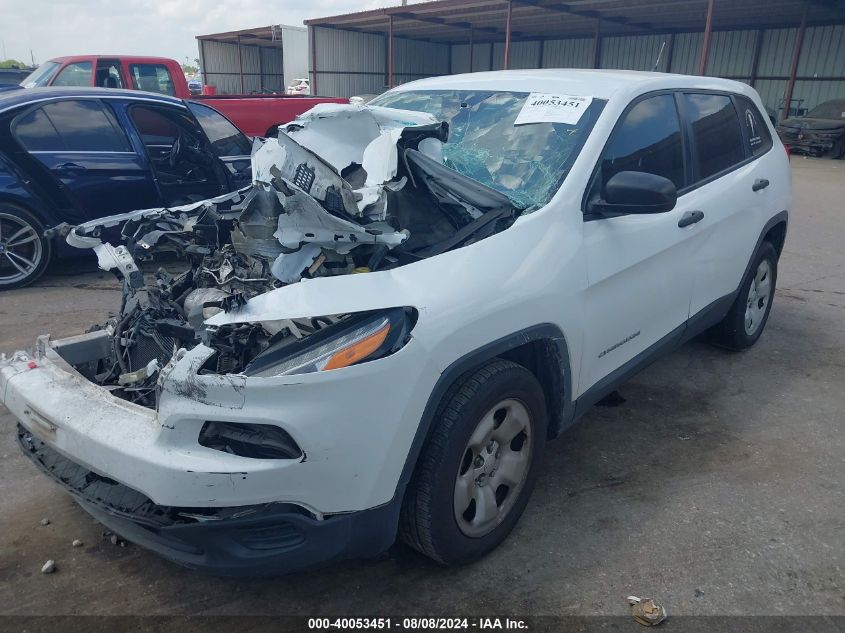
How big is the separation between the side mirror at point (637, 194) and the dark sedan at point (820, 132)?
19.1m

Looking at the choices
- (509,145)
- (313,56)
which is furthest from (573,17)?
(509,145)

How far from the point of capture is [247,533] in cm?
207

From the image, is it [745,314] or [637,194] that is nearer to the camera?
[637,194]

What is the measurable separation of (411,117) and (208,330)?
5.08 ft

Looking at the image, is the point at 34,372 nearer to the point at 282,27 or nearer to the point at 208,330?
the point at 208,330

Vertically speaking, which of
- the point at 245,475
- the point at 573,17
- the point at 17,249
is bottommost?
the point at 17,249

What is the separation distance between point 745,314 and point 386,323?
348 cm

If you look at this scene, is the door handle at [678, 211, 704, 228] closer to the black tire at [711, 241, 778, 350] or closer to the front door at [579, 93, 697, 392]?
the front door at [579, 93, 697, 392]

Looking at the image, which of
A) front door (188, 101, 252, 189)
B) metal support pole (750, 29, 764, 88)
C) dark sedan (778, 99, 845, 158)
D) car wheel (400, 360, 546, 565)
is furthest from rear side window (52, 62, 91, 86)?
metal support pole (750, 29, 764, 88)

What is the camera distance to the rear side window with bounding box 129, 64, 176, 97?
10836 mm

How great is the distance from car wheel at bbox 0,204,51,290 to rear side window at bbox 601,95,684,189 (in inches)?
202

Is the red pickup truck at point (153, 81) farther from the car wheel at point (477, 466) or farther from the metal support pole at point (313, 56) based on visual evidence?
the metal support pole at point (313, 56)

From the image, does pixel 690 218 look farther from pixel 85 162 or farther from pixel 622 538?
pixel 85 162

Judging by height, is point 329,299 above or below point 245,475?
above
